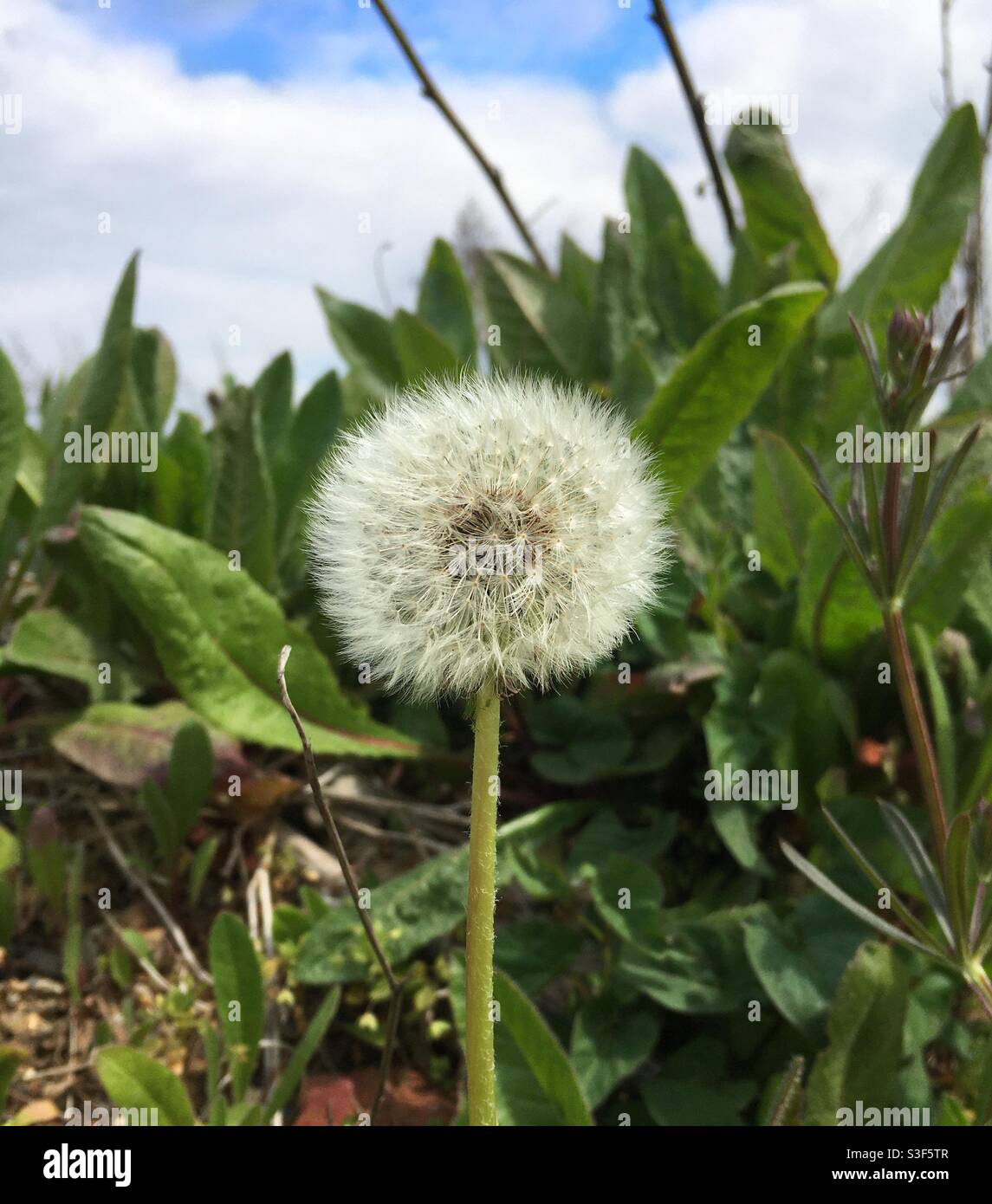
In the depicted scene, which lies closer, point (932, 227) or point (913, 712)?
point (913, 712)

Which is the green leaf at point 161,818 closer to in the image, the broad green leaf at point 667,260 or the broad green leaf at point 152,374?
the broad green leaf at point 152,374

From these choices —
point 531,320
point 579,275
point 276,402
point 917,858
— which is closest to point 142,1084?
point 917,858

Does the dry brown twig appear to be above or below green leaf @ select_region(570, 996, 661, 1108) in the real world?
above

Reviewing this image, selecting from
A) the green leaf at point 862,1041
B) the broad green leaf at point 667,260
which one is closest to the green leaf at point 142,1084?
the green leaf at point 862,1041

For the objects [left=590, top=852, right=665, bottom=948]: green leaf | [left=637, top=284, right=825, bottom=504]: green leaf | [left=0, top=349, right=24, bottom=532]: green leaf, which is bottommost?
[left=590, top=852, right=665, bottom=948]: green leaf

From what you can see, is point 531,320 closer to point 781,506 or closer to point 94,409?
point 781,506

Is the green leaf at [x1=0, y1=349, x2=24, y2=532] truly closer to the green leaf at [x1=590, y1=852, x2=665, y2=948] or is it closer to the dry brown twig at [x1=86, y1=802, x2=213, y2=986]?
the dry brown twig at [x1=86, y1=802, x2=213, y2=986]

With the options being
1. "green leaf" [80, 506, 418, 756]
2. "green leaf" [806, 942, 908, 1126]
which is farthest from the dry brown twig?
"green leaf" [806, 942, 908, 1126]
